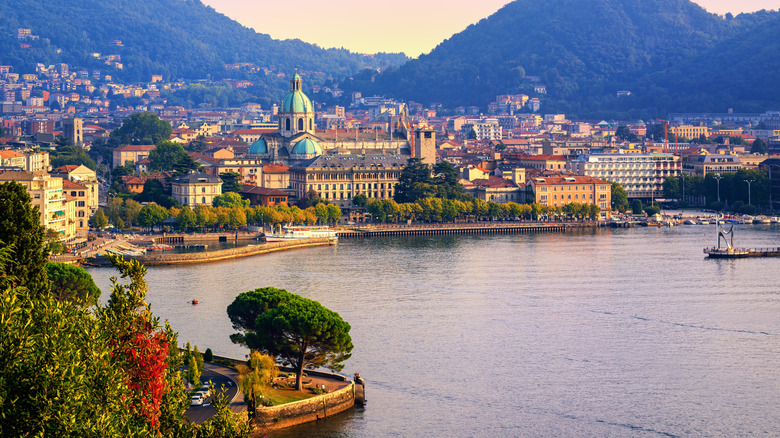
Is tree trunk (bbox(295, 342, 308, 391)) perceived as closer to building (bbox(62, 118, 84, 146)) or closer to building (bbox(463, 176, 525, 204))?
building (bbox(463, 176, 525, 204))

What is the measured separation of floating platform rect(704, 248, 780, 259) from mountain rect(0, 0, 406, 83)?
5065 inches

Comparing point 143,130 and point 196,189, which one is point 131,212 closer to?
point 196,189

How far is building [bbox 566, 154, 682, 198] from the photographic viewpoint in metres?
56.2

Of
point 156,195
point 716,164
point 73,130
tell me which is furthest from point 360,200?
point 73,130

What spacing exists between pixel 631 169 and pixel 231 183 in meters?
18.3

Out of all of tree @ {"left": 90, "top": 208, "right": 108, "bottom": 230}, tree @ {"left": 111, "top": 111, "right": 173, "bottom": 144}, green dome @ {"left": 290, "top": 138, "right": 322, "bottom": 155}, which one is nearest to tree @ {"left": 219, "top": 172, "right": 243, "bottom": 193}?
green dome @ {"left": 290, "top": 138, "right": 322, "bottom": 155}

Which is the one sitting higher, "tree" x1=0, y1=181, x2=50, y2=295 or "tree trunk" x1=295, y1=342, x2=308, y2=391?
"tree" x1=0, y1=181, x2=50, y2=295

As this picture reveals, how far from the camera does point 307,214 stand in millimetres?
43438

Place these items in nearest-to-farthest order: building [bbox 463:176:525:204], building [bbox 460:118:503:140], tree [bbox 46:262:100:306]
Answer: tree [bbox 46:262:100:306] → building [bbox 463:176:525:204] → building [bbox 460:118:503:140]

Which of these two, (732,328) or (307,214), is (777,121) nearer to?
(307,214)

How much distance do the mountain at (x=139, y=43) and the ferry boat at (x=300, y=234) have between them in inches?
4690

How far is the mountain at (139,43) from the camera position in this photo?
16426cm

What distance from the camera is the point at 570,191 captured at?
166 ft

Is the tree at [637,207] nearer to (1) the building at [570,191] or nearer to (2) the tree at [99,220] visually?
(1) the building at [570,191]
